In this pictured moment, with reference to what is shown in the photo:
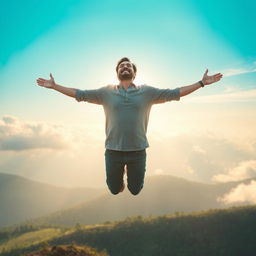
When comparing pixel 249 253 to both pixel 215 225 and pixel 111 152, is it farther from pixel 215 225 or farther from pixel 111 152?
pixel 111 152

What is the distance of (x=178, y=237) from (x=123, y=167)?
18930 cm

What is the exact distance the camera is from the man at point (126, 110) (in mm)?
7934

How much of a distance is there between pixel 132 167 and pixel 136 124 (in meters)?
1.23

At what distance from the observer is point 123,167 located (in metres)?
8.67

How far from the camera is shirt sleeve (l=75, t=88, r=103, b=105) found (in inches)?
328

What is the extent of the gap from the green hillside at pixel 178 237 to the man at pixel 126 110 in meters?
184

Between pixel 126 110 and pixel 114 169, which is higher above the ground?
pixel 126 110

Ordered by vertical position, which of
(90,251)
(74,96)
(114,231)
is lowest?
(90,251)

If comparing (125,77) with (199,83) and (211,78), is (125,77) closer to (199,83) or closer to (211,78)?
(199,83)

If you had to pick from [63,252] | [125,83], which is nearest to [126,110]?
[125,83]

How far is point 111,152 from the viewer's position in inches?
328

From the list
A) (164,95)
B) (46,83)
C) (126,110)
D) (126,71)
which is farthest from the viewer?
(46,83)

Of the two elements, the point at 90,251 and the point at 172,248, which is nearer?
the point at 90,251

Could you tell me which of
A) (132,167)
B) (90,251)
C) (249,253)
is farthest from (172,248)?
(132,167)
